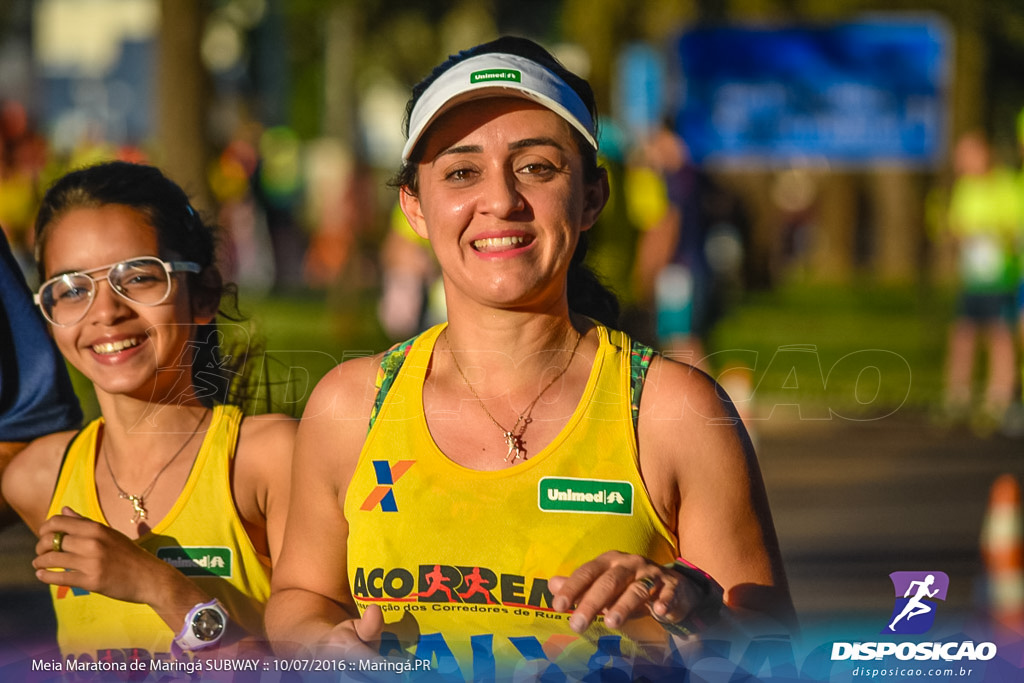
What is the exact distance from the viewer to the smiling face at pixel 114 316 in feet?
9.40

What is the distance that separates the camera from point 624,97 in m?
19.2

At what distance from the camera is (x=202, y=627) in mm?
2559

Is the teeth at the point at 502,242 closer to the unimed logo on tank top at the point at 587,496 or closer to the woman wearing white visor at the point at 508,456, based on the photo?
the woman wearing white visor at the point at 508,456

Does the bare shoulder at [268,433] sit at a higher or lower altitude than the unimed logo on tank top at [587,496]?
higher

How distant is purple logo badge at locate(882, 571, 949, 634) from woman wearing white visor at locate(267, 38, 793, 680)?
19cm

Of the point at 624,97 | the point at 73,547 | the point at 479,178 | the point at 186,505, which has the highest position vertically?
the point at 624,97

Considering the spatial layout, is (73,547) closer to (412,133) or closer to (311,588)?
(311,588)

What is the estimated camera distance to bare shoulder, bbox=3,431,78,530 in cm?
296

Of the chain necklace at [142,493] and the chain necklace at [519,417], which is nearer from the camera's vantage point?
the chain necklace at [519,417]

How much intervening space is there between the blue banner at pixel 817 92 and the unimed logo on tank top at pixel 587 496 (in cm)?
1105

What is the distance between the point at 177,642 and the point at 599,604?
81 cm

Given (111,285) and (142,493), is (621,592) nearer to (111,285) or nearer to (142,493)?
(142,493)

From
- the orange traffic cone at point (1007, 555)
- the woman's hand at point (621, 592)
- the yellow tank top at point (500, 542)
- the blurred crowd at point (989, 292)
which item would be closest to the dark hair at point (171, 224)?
the yellow tank top at point (500, 542)

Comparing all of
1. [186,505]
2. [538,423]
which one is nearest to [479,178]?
[538,423]
